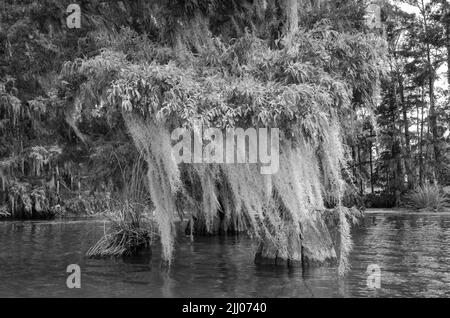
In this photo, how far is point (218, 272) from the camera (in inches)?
446

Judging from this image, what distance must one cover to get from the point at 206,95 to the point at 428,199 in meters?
22.8

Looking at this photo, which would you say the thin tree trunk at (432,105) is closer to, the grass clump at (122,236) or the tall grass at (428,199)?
the tall grass at (428,199)

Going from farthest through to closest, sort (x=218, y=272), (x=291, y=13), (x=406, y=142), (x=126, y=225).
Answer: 1. (x=406, y=142)
2. (x=126, y=225)
3. (x=291, y=13)
4. (x=218, y=272)

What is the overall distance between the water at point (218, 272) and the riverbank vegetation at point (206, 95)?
70cm

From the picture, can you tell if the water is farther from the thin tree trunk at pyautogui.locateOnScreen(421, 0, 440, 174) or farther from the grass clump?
the thin tree trunk at pyautogui.locateOnScreen(421, 0, 440, 174)

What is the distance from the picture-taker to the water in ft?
30.4

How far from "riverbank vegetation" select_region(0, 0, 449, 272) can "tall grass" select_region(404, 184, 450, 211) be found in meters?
15.5

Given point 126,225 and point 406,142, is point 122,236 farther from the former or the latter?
point 406,142

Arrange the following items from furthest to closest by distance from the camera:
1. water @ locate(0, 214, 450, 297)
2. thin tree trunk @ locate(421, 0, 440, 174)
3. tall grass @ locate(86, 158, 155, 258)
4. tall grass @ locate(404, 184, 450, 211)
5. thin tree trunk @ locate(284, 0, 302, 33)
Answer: thin tree trunk @ locate(421, 0, 440, 174) < tall grass @ locate(404, 184, 450, 211) < tall grass @ locate(86, 158, 155, 258) < thin tree trunk @ locate(284, 0, 302, 33) < water @ locate(0, 214, 450, 297)

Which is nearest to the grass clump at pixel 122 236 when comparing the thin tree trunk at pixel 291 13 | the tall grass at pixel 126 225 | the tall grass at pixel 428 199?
the tall grass at pixel 126 225

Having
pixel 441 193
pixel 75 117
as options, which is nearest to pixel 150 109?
pixel 75 117

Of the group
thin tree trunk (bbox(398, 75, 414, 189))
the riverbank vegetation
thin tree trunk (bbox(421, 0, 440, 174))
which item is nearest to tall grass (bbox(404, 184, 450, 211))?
thin tree trunk (bbox(398, 75, 414, 189))

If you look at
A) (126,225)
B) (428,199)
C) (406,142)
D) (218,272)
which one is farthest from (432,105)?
(218,272)

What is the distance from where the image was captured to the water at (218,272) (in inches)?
365
